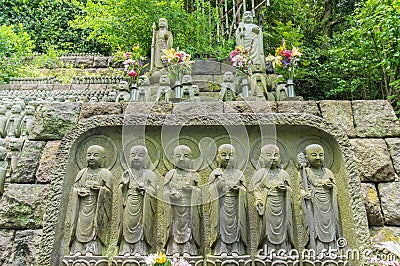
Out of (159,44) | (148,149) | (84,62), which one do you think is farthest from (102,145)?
(84,62)

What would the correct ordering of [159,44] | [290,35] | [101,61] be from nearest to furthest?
[159,44], [290,35], [101,61]

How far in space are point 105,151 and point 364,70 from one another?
→ 761cm

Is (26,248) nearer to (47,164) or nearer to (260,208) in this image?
(47,164)

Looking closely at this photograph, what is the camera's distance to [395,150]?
12.5 ft

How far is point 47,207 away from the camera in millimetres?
3463

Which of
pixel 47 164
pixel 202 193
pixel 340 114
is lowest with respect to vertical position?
pixel 202 193

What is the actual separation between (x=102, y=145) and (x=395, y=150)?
329 cm

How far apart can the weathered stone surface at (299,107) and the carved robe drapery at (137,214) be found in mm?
1709

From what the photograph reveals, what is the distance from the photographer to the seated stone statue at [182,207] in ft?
11.1

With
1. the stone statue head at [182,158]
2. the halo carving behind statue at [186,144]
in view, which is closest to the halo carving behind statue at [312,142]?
the halo carving behind statue at [186,144]

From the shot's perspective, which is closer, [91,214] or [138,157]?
[91,214]

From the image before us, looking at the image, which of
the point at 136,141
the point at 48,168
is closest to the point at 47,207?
the point at 48,168

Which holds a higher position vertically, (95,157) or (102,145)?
(102,145)

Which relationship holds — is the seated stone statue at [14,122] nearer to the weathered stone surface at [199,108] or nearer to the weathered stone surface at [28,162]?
the weathered stone surface at [28,162]
